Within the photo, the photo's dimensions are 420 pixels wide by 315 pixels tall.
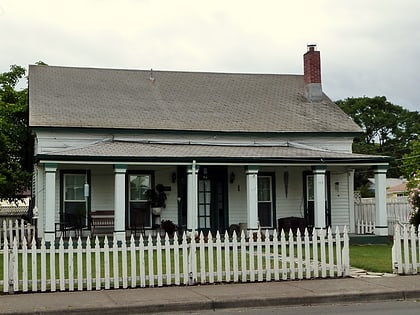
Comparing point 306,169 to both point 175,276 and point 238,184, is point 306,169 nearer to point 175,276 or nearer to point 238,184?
point 238,184

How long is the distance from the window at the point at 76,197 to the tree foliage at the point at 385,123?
52404 millimetres

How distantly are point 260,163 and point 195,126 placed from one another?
140 inches

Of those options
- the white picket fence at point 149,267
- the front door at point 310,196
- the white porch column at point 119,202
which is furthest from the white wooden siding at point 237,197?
the white picket fence at point 149,267

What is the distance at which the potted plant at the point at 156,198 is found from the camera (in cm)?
2183

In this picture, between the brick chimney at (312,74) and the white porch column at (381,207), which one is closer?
the white porch column at (381,207)

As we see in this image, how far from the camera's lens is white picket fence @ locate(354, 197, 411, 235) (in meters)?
23.4

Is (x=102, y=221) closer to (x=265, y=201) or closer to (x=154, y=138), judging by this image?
(x=154, y=138)

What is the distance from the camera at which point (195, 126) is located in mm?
22828

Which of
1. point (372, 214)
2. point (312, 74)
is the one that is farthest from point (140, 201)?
point (312, 74)

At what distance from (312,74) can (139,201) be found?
917cm

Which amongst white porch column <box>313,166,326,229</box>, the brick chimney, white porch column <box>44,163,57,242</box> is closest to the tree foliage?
the brick chimney

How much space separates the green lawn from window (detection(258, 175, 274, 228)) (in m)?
3.56

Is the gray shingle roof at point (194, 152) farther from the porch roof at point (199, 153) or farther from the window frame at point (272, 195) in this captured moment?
the window frame at point (272, 195)

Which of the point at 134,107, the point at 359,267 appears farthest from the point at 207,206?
the point at 359,267
